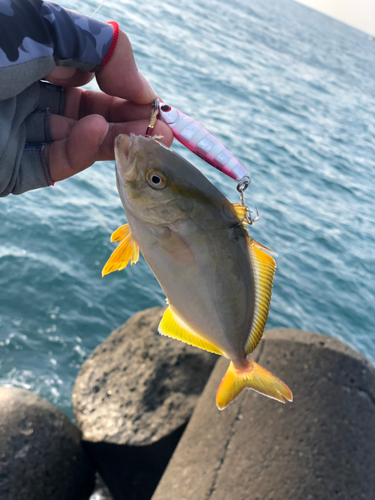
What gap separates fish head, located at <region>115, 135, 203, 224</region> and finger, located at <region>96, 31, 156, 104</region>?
38.1 inches

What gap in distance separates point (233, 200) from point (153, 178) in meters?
8.98

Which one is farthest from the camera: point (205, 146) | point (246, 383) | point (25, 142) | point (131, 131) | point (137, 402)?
→ point (137, 402)

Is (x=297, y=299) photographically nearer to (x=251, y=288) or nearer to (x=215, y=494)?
(x=215, y=494)

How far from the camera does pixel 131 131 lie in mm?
3074

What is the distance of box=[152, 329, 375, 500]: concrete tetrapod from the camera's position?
4.15 meters

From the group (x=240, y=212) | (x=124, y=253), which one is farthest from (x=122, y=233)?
(x=240, y=212)

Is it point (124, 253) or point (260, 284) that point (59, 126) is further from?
point (260, 284)

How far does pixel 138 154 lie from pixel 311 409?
11.4 feet

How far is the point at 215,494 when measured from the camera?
13.7ft

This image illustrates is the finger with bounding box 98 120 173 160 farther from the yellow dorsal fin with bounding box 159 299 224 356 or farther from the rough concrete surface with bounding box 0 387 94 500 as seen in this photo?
the rough concrete surface with bounding box 0 387 94 500

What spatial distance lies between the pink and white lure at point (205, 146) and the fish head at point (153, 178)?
490 mm

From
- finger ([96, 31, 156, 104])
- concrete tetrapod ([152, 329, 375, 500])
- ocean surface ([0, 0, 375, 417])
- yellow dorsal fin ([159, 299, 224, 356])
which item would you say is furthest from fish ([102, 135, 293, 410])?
ocean surface ([0, 0, 375, 417])

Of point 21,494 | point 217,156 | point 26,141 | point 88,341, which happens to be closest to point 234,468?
point 21,494

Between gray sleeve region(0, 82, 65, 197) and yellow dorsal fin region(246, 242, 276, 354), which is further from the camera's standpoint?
gray sleeve region(0, 82, 65, 197)
